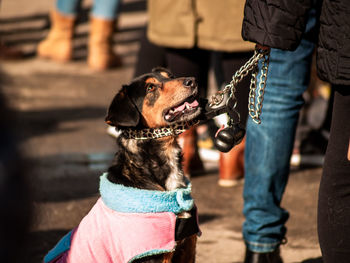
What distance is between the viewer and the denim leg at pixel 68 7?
8289 mm

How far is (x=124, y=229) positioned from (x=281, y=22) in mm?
1142

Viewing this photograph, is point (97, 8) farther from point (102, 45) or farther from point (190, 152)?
point (190, 152)

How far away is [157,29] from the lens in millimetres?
4383

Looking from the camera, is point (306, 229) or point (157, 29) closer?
point (306, 229)

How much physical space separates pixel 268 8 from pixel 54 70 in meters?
6.11

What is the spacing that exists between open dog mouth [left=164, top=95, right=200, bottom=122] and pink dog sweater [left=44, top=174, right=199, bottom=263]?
426mm

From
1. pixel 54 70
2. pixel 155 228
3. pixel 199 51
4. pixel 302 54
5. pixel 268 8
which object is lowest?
pixel 54 70

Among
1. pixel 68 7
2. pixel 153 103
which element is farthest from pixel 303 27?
pixel 68 7

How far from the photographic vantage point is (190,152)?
4840 millimetres

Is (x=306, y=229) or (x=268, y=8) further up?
(x=268, y=8)

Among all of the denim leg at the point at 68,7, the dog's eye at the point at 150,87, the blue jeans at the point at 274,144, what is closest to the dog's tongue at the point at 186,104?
the dog's eye at the point at 150,87

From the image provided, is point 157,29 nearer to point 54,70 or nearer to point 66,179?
point 66,179

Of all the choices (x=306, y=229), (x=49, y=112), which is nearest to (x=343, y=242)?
(x=306, y=229)

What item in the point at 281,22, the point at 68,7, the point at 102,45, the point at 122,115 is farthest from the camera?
the point at 68,7
